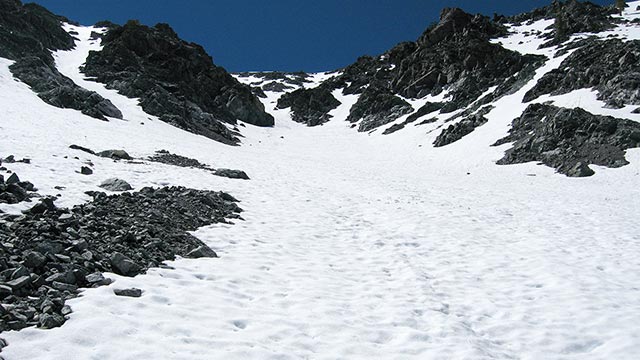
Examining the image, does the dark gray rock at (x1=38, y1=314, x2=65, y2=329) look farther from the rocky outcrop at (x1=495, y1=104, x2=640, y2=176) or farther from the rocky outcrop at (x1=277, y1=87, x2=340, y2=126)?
the rocky outcrop at (x1=277, y1=87, x2=340, y2=126)

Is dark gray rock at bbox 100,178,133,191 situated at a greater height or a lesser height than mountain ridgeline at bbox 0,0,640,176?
lesser

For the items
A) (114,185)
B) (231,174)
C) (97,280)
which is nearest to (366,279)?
(97,280)

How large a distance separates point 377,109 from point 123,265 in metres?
87.6

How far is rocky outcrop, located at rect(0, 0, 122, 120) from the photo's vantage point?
4056 cm

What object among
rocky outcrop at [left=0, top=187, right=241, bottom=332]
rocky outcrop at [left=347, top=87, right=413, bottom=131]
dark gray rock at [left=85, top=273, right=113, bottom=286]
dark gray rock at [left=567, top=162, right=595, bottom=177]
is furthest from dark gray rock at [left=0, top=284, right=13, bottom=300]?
rocky outcrop at [left=347, top=87, right=413, bottom=131]

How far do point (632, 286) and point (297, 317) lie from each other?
8.45 metres

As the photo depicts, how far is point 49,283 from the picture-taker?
6633mm

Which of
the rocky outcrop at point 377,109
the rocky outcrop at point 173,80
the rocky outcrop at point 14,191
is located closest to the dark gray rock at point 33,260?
the rocky outcrop at point 14,191

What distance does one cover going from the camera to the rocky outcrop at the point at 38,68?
133 feet

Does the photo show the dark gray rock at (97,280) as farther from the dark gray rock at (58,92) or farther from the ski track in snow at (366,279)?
the dark gray rock at (58,92)

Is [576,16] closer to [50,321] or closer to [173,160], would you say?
[173,160]

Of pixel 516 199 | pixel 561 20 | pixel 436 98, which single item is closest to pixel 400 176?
pixel 516 199

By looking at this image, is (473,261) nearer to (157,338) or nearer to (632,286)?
(632,286)

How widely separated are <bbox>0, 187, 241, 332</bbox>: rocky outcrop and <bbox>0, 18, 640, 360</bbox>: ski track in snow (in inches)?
14.9
